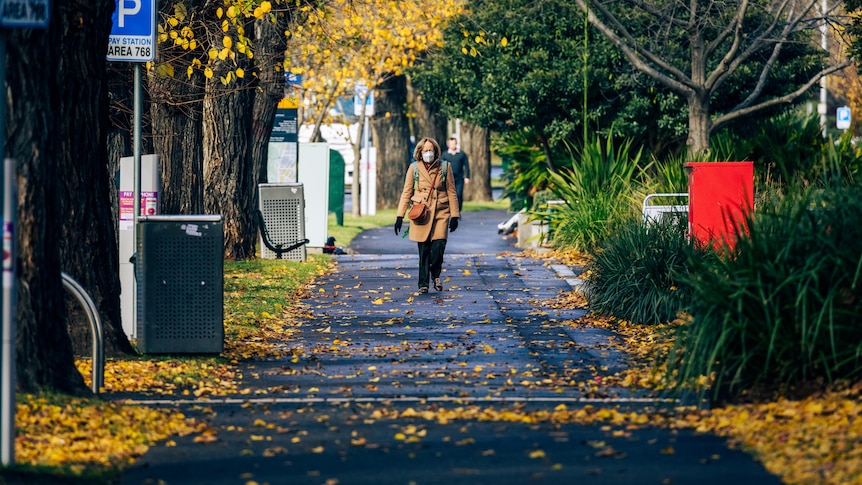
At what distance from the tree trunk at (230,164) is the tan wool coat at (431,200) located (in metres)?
4.71

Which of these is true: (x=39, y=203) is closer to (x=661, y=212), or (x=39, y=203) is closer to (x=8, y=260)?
(x=8, y=260)

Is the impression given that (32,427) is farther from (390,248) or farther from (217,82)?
(390,248)

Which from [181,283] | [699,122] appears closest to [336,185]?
[699,122]

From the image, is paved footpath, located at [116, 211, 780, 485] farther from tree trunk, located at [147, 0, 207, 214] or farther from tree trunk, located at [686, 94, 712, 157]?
tree trunk, located at [686, 94, 712, 157]

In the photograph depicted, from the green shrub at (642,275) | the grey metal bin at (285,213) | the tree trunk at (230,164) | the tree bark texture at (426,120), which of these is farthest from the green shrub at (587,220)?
the tree bark texture at (426,120)

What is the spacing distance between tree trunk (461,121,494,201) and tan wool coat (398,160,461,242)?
1035 inches

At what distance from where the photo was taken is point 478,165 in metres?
42.1

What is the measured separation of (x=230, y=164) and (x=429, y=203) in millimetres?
5189

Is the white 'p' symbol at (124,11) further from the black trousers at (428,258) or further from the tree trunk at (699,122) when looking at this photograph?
the tree trunk at (699,122)

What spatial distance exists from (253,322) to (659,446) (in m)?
6.24

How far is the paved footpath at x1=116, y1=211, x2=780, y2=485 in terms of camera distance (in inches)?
261

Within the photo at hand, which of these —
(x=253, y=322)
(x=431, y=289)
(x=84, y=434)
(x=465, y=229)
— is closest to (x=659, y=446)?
(x=84, y=434)

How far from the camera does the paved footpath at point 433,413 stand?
6.62m

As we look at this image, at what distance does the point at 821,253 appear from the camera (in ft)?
26.9
